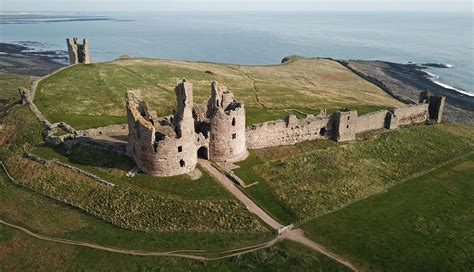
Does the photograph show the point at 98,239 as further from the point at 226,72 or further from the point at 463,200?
the point at 226,72

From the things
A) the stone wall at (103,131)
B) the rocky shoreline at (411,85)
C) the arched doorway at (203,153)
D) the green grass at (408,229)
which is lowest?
the rocky shoreline at (411,85)

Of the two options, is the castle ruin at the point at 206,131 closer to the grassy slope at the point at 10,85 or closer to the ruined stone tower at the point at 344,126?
the ruined stone tower at the point at 344,126

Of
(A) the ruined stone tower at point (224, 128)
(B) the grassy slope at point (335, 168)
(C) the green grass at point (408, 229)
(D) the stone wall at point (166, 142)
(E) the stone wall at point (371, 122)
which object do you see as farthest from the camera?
(E) the stone wall at point (371, 122)

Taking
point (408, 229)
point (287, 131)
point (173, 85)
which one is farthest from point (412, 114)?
point (173, 85)

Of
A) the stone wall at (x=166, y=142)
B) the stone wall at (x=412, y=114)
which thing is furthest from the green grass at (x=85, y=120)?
the stone wall at (x=412, y=114)

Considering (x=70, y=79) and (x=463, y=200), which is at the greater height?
(x=70, y=79)

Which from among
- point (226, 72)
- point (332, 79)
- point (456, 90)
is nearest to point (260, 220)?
point (226, 72)
